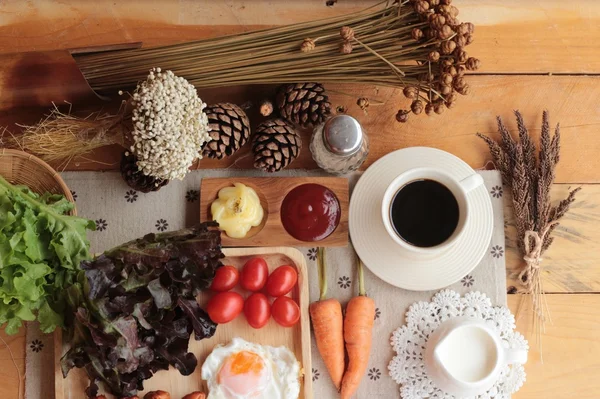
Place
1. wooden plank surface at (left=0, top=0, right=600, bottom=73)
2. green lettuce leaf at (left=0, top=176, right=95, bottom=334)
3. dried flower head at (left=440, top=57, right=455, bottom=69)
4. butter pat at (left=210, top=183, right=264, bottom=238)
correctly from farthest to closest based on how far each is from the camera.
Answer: wooden plank surface at (left=0, top=0, right=600, bottom=73), butter pat at (left=210, top=183, right=264, bottom=238), dried flower head at (left=440, top=57, right=455, bottom=69), green lettuce leaf at (left=0, top=176, right=95, bottom=334)

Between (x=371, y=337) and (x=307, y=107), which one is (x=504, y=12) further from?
(x=371, y=337)

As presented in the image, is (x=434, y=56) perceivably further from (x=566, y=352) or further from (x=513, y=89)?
(x=566, y=352)

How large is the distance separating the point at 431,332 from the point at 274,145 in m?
0.58

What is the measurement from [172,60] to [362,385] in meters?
0.88

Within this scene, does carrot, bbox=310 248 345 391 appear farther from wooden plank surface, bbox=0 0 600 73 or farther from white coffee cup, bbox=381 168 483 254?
wooden plank surface, bbox=0 0 600 73

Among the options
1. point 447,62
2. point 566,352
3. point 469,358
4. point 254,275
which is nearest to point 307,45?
point 447,62

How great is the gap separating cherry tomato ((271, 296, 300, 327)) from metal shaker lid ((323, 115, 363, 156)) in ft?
1.16

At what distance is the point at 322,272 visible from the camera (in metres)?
1.52

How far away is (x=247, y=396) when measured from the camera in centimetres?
138

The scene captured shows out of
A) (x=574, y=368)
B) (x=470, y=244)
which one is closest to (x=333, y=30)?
(x=470, y=244)

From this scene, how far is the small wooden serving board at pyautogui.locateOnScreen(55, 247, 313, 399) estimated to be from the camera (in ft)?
4.65

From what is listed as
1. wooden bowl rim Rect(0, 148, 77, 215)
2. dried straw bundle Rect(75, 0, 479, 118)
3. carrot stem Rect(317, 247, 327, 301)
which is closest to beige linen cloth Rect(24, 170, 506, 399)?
carrot stem Rect(317, 247, 327, 301)

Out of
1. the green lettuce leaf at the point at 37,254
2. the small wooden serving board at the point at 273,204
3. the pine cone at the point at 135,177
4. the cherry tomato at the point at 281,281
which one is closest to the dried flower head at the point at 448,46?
the small wooden serving board at the point at 273,204

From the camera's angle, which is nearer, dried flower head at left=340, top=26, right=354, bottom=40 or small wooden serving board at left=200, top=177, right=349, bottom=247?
dried flower head at left=340, top=26, right=354, bottom=40
